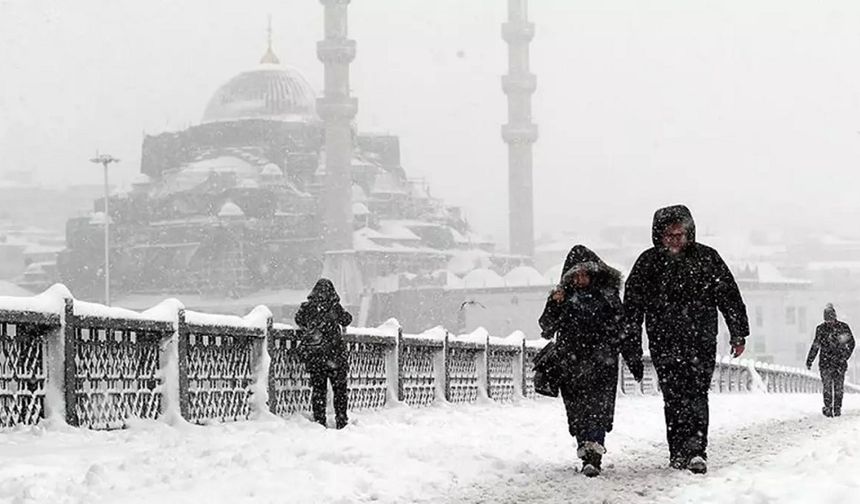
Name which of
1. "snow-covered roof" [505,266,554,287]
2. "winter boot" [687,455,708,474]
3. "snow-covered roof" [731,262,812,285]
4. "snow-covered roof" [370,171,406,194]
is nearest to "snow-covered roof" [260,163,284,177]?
"snow-covered roof" [370,171,406,194]

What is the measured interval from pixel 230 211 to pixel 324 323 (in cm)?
7390

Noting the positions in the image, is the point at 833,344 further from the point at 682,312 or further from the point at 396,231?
the point at 396,231

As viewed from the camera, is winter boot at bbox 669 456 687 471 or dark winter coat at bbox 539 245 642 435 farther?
dark winter coat at bbox 539 245 642 435

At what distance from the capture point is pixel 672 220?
21.8ft

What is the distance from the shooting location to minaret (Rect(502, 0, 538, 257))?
8588 cm

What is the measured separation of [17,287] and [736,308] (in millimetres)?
85401

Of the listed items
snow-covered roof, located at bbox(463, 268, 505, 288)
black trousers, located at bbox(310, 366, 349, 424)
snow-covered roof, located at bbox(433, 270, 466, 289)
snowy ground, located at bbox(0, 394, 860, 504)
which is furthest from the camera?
snow-covered roof, located at bbox(433, 270, 466, 289)

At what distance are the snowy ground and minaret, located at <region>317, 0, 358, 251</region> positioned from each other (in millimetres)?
68376

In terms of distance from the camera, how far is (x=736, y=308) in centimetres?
670

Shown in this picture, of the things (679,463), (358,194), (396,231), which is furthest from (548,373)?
(358,194)

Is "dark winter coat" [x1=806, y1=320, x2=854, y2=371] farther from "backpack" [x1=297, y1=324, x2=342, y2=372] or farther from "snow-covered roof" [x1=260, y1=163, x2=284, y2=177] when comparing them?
"snow-covered roof" [x1=260, y1=163, x2=284, y2=177]

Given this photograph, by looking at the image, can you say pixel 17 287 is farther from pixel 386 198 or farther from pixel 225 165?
pixel 386 198

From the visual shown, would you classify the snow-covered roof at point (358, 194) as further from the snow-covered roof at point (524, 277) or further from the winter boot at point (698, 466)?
the winter boot at point (698, 466)

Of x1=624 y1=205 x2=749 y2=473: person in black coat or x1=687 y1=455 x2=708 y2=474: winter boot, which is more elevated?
x1=624 y1=205 x2=749 y2=473: person in black coat
